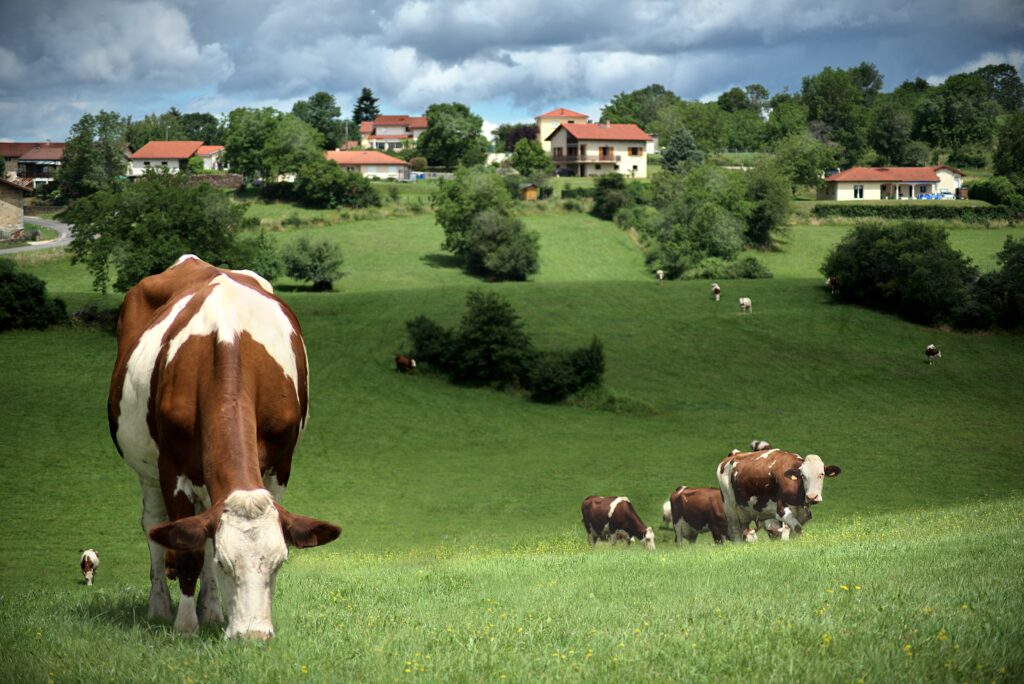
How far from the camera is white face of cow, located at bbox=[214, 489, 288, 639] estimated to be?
340 inches

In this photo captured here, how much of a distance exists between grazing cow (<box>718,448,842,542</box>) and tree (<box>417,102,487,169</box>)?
142804 millimetres

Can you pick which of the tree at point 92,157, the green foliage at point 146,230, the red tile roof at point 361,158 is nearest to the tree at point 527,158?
the red tile roof at point 361,158

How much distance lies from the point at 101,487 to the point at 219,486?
101 feet

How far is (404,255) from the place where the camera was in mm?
Answer: 102000

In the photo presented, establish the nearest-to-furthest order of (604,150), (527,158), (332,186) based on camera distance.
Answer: (332,186) < (527,158) < (604,150)

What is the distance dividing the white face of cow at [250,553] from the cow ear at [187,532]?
16 centimetres

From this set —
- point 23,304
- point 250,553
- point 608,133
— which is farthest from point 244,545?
point 608,133

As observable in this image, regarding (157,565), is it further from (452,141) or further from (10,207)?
(452,141)

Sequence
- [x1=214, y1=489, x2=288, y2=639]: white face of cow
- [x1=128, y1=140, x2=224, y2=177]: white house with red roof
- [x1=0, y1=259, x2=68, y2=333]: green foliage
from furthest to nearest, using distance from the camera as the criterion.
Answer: [x1=128, y1=140, x2=224, y2=177]: white house with red roof, [x1=0, y1=259, x2=68, y2=333]: green foliage, [x1=214, y1=489, x2=288, y2=639]: white face of cow

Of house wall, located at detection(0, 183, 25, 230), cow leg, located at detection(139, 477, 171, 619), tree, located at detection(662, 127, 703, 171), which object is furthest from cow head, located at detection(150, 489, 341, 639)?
tree, located at detection(662, 127, 703, 171)

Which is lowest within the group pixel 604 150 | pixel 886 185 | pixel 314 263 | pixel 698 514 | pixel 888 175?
pixel 698 514

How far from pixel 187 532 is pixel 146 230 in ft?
195

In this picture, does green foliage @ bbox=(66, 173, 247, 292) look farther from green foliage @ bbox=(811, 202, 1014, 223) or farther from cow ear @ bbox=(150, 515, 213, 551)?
green foliage @ bbox=(811, 202, 1014, 223)

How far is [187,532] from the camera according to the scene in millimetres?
8820
